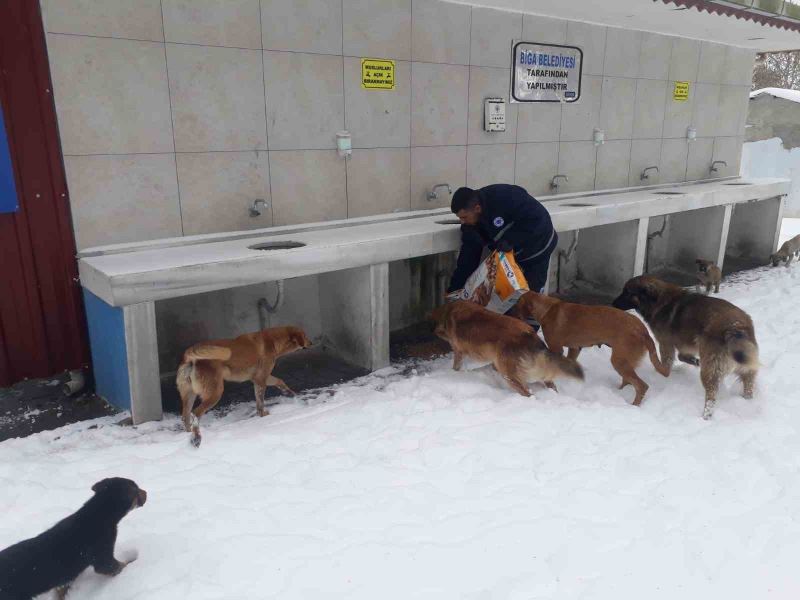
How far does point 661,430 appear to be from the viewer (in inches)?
142

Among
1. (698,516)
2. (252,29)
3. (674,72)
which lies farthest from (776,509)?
(674,72)

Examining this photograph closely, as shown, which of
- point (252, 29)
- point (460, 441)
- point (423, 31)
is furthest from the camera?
point (423, 31)

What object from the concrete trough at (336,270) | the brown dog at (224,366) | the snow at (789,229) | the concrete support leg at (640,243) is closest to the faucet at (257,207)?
the concrete trough at (336,270)

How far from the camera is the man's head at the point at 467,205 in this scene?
453cm

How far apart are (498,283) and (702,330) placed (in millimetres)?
1437

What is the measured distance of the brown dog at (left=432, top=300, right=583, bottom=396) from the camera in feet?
12.4

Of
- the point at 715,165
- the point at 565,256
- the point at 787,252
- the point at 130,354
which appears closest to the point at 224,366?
the point at 130,354

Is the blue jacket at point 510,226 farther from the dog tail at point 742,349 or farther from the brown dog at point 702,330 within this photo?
the dog tail at point 742,349

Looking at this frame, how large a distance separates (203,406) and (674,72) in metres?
6.93

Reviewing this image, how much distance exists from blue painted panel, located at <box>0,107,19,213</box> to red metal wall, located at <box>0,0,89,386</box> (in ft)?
0.14

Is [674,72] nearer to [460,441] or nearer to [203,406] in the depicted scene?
[460,441]

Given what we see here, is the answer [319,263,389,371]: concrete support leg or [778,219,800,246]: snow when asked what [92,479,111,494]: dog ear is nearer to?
[319,263,389,371]: concrete support leg

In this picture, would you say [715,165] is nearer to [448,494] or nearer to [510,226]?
[510,226]

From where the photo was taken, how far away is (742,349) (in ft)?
11.9
